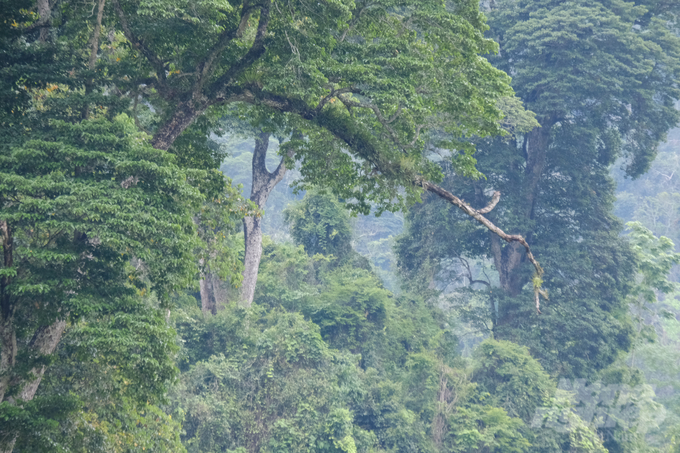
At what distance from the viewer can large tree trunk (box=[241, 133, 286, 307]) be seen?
17.2 meters

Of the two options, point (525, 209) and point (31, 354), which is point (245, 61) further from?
point (525, 209)

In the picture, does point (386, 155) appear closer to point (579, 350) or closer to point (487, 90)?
point (487, 90)

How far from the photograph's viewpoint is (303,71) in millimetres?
7164

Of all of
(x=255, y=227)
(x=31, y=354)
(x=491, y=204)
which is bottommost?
(x=255, y=227)

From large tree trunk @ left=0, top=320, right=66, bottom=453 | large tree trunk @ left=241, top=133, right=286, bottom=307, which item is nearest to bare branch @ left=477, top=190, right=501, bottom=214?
large tree trunk @ left=0, top=320, right=66, bottom=453

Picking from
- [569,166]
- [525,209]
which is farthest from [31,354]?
[569,166]

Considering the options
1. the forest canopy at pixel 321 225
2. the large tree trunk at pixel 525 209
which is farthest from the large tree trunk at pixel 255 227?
the large tree trunk at pixel 525 209

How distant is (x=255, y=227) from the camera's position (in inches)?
686

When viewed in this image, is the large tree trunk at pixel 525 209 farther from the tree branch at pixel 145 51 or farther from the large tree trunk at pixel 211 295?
the tree branch at pixel 145 51

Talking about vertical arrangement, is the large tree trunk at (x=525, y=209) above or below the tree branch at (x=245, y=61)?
below

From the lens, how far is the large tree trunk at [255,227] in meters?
17.2

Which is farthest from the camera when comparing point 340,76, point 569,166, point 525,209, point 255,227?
point 569,166

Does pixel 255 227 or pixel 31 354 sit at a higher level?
pixel 31 354

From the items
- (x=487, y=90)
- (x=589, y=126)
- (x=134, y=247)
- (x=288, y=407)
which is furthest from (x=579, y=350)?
(x=134, y=247)
